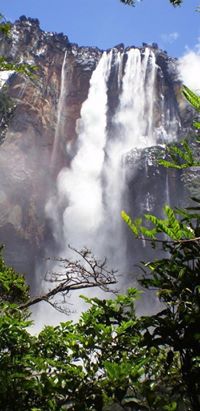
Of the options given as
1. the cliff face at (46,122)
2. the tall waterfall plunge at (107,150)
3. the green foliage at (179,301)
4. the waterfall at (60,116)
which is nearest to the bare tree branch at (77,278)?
the green foliage at (179,301)

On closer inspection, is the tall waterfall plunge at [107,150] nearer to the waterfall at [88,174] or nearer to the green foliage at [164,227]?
the waterfall at [88,174]

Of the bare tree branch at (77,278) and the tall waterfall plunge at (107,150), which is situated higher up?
the tall waterfall plunge at (107,150)

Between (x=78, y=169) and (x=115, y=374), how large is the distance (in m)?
46.2

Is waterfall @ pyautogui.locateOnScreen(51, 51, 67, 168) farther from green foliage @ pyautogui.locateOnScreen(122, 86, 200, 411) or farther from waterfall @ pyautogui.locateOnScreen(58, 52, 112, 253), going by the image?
green foliage @ pyautogui.locateOnScreen(122, 86, 200, 411)

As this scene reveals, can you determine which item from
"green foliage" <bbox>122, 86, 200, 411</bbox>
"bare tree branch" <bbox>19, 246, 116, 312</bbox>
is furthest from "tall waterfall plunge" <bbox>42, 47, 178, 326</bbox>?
"green foliage" <bbox>122, 86, 200, 411</bbox>

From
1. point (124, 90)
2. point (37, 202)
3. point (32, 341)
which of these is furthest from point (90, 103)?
point (32, 341)

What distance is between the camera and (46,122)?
4669 centimetres

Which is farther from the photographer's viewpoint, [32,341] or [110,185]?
[110,185]

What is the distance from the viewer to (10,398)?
2.04 metres

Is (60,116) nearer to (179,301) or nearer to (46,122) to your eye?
(46,122)

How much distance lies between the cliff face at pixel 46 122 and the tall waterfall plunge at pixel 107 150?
372 millimetres

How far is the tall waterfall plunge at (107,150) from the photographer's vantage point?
146 ft

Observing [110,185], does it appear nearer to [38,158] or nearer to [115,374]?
[38,158]

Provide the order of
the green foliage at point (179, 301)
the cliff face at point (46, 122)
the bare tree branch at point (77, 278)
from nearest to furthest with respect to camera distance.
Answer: the green foliage at point (179, 301) → the bare tree branch at point (77, 278) → the cliff face at point (46, 122)
